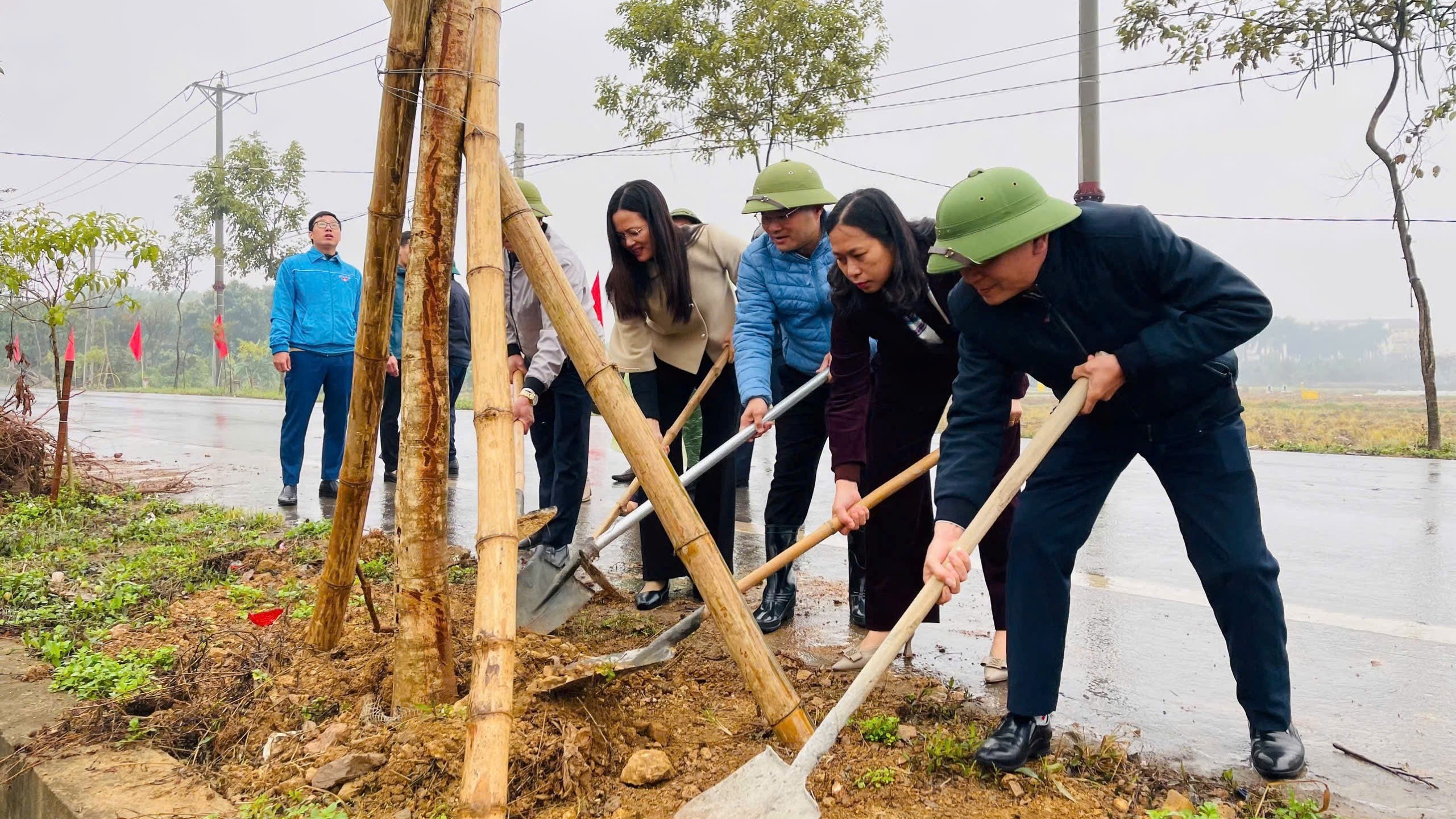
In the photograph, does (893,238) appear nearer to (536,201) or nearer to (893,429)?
(893,429)

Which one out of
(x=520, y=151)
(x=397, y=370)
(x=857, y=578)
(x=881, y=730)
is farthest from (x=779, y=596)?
(x=520, y=151)

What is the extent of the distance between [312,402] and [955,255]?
18.4 ft

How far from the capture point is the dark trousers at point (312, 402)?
680cm

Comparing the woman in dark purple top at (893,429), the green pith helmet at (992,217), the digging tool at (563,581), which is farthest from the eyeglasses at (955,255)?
the digging tool at (563,581)

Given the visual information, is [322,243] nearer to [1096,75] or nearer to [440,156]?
[440,156]

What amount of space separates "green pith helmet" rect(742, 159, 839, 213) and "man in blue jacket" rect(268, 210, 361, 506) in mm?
3999

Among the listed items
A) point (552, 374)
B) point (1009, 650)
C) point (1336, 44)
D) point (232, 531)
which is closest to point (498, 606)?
point (1009, 650)

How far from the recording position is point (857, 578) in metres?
4.18

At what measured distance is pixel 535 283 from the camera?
8.73 feet

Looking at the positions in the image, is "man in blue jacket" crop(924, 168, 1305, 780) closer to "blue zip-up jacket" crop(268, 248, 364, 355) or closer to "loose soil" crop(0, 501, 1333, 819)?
"loose soil" crop(0, 501, 1333, 819)

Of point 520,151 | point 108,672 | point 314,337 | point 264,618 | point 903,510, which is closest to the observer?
point 108,672

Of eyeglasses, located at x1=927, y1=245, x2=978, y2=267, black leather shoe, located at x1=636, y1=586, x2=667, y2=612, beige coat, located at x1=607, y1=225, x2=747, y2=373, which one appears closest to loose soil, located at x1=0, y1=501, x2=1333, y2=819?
black leather shoe, located at x1=636, y1=586, x2=667, y2=612

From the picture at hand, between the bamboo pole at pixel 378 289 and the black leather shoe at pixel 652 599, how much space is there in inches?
56.8

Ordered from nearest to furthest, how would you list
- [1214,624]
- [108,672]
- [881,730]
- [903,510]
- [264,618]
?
[881,730] → [108,672] → [903,510] → [264,618] → [1214,624]
